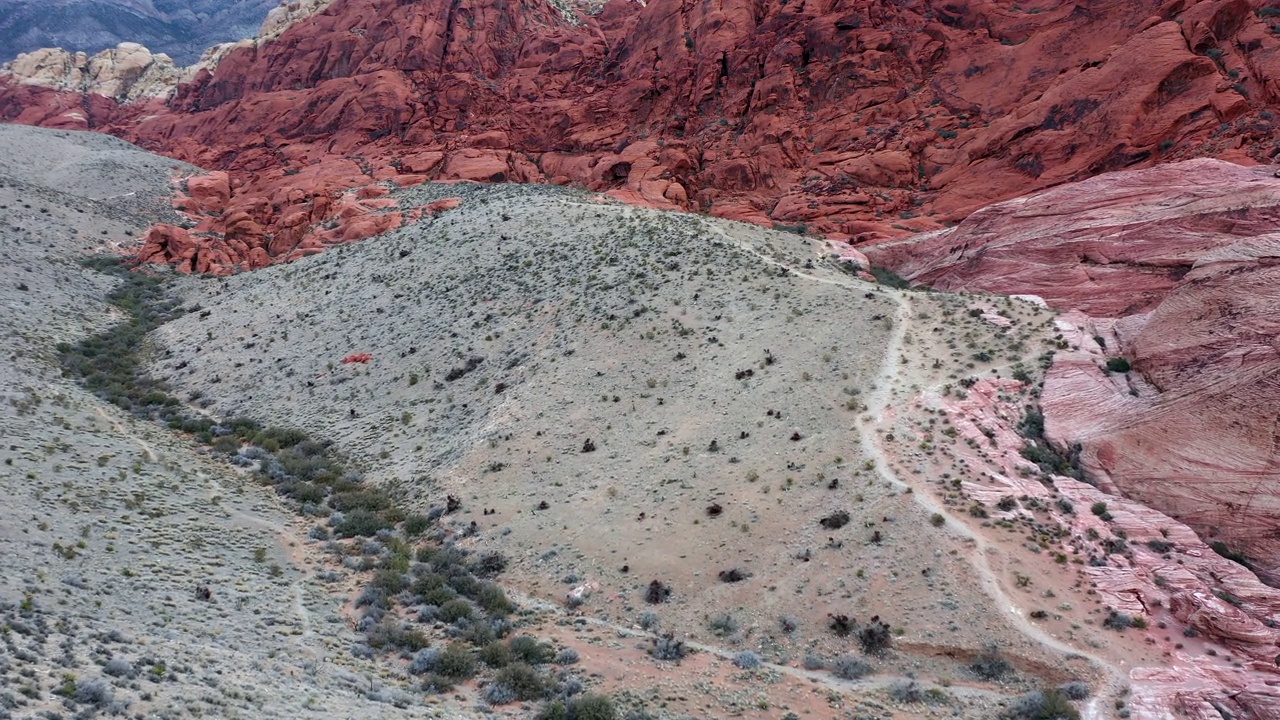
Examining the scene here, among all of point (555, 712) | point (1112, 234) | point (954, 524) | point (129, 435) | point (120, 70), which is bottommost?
point (129, 435)

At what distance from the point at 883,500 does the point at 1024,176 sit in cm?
2728

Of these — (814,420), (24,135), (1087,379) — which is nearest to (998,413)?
(1087,379)

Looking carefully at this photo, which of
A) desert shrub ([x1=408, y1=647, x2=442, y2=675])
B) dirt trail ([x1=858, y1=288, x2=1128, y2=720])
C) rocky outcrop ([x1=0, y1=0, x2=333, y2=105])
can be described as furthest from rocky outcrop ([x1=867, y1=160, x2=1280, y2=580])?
rocky outcrop ([x1=0, y1=0, x2=333, y2=105])

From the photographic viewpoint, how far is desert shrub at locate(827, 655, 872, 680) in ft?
48.8

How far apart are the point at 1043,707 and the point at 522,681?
349 inches

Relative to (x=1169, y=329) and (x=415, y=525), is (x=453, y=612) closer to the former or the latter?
(x=415, y=525)

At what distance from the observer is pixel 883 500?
18.5m

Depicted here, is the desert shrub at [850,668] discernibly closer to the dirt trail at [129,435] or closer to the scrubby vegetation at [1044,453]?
the scrubby vegetation at [1044,453]

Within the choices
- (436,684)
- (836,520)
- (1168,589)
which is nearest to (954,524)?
(836,520)

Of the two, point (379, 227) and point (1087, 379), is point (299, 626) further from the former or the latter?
point (379, 227)

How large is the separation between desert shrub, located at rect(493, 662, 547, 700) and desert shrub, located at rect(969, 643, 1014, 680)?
7833 millimetres

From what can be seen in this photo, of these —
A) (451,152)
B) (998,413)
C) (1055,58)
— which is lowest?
(998,413)

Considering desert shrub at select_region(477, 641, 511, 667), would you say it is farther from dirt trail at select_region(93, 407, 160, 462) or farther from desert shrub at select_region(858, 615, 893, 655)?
dirt trail at select_region(93, 407, 160, 462)

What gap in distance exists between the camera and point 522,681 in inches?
565
